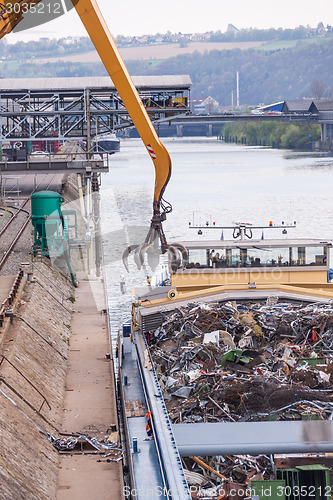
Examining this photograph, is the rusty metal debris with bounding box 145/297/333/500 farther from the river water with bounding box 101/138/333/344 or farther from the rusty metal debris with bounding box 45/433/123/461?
the river water with bounding box 101/138/333/344

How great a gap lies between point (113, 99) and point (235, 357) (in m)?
34.0

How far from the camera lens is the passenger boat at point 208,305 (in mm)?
12203

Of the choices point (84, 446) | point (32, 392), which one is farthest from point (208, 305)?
point (84, 446)

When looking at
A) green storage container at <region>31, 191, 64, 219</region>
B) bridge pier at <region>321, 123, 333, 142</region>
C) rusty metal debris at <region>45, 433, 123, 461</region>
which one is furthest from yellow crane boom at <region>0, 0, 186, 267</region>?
bridge pier at <region>321, 123, 333, 142</region>

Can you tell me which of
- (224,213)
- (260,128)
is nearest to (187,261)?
(224,213)

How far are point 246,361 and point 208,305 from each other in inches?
128

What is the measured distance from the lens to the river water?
161 feet

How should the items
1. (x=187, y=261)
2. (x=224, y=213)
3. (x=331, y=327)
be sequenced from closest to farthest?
(x=331, y=327), (x=187, y=261), (x=224, y=213)

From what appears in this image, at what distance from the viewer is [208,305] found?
62.7ft

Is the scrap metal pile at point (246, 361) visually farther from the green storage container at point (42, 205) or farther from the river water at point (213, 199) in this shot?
the green storage container at point (42, 205)

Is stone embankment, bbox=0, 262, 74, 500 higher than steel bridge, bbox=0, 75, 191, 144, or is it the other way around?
steel bridge, bbox=0, 75, 191, 144

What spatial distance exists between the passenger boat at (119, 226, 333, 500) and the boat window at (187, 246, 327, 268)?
0.03 m

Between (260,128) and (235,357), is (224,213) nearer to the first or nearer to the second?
(235,357)

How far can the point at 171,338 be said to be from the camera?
1861 cm
